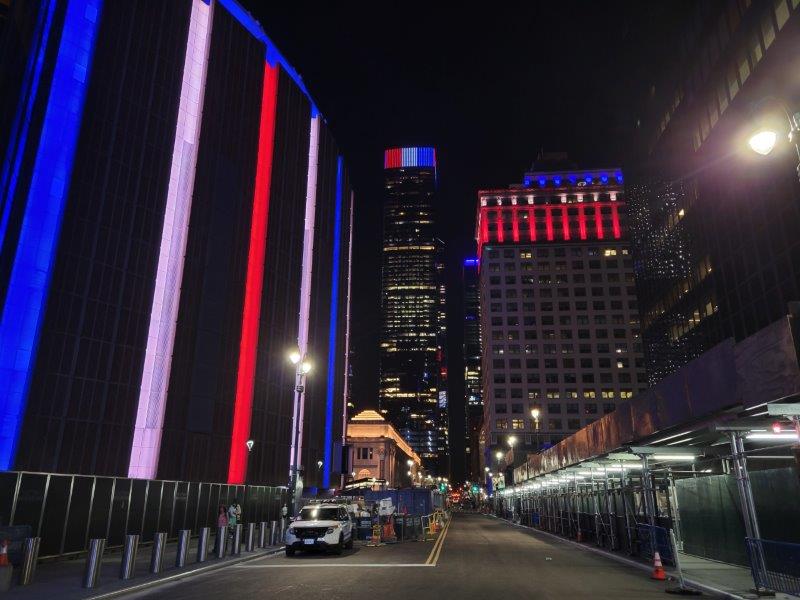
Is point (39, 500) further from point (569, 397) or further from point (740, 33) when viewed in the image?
point (569, 397)

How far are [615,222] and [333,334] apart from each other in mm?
89085

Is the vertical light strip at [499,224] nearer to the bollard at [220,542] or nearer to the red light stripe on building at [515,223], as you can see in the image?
the red light stripe on building at [515,223]

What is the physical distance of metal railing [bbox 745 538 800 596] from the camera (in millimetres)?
10133

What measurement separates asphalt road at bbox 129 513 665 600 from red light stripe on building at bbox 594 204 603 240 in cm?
11681

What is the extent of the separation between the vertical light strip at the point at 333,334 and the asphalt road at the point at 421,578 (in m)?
41.3

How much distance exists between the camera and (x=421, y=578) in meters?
14.1

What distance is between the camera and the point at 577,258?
12588cm

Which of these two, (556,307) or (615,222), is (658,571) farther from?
(615,222)

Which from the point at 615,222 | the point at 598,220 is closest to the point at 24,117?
the point at 598,220

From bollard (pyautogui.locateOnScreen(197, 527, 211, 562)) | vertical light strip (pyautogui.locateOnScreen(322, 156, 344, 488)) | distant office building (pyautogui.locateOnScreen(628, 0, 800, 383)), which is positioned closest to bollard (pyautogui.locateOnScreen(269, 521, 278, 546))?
bollard (pyautogui.locateOnScreen(197, 527, 211, 562))

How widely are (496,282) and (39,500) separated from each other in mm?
114282

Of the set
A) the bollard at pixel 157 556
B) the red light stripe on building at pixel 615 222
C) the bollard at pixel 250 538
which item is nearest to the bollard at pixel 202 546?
the bollard at pixel 157 556

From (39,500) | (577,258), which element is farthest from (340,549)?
(577,258)

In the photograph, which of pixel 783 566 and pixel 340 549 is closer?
pixel 783 566
